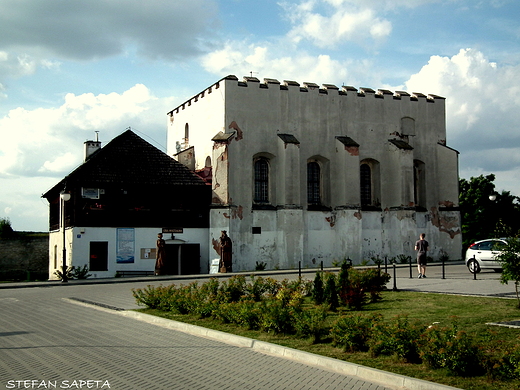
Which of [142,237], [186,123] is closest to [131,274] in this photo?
[142,237]

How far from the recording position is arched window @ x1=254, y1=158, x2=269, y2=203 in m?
39.4

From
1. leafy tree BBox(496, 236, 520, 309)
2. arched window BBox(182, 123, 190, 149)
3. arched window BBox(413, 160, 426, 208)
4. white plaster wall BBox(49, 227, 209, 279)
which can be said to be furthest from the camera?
arched window BBox(182, 123, 190, 149)

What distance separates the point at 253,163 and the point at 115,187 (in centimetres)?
917

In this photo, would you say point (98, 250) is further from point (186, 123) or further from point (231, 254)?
point (186, 123)

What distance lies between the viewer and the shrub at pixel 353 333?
10.1 m

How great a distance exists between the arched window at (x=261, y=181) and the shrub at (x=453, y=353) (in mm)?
30519

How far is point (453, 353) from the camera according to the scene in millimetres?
8367

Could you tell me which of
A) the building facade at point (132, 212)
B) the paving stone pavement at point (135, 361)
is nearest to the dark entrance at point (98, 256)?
the building facade at point (132, 212)

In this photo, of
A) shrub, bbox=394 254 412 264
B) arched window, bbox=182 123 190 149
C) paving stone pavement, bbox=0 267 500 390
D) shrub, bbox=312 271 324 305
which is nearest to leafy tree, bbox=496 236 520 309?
shrub, bbox=312 271 324 305

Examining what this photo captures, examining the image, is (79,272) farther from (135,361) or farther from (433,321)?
(433,321)

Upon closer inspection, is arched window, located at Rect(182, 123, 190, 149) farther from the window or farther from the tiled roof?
the window

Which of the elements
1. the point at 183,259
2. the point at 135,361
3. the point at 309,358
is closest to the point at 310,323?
the point at 309,358

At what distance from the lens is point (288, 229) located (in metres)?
38.5

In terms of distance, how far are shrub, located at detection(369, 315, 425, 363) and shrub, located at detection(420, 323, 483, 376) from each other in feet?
1.05
